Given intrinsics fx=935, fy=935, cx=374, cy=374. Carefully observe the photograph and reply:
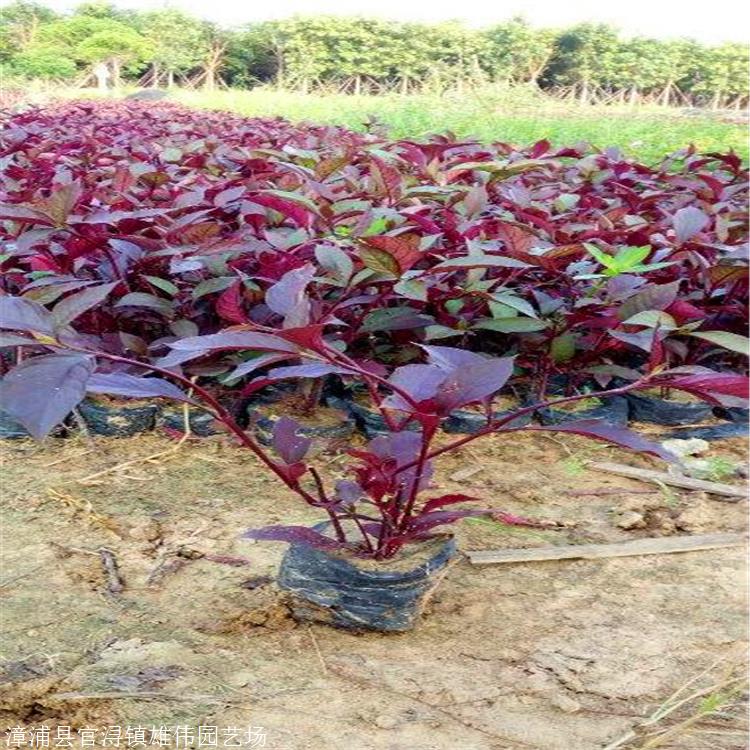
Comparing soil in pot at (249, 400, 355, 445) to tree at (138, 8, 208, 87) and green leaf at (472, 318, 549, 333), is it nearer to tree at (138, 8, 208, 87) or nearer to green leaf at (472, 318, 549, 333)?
green leaf at (472, 318, 549, 333)

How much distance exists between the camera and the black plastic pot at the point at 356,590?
1.46 metres

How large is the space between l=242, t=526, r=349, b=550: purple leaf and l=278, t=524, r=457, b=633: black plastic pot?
23 millimetres

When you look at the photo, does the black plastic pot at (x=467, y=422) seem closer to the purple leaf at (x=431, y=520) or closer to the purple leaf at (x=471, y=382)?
the purple leaf at (x=431, y=520)

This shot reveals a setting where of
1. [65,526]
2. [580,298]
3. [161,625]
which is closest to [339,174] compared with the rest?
[580,298]

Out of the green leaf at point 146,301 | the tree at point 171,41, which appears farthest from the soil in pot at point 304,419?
the tree at point 171,41

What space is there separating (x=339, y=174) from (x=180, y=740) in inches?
88.3

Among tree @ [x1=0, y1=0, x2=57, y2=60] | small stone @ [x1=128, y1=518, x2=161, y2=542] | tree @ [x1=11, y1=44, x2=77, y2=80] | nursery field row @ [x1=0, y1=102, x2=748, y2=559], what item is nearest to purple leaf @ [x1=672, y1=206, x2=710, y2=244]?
nursery field row @ [x1=0, y1=102, x2=748, y2=559]

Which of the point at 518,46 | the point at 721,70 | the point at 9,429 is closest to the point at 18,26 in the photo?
the point at 518,46

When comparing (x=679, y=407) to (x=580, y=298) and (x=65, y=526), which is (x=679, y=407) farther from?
(x=65, y=526)

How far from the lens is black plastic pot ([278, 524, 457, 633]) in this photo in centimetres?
146

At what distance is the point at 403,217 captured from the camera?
7.33 feet

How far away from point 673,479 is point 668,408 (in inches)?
15.8

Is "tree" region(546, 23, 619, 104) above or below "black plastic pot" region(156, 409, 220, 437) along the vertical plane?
above

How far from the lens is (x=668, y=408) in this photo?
2547mm
